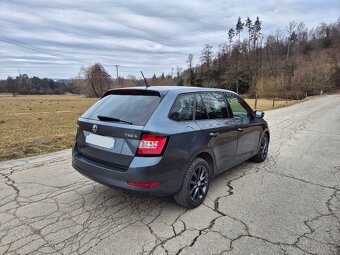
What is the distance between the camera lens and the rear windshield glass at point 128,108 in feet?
10.4

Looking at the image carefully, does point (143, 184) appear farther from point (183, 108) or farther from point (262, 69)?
point (262, 69)

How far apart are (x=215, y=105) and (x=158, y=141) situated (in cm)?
154

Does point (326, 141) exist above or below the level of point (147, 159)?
below

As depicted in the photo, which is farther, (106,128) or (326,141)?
(326,141)

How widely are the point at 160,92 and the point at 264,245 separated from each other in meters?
2.15

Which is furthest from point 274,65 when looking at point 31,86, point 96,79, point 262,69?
point 31,86

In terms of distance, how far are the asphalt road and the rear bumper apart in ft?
1.49

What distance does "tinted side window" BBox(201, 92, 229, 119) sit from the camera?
12.9 feet

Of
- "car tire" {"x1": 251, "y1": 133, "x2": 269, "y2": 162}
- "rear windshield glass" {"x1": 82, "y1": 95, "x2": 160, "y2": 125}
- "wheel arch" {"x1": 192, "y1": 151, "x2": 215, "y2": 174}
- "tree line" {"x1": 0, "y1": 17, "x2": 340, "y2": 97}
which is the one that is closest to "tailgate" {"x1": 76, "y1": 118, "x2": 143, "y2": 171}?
"rear windshield glass" {"x1": 82, "y1": 95, "x2": 160, "y2": 125}

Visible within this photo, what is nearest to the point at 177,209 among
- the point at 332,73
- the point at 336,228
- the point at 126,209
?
the point at 126,209

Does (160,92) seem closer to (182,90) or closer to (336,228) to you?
(182,90)

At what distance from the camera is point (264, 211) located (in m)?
3.47

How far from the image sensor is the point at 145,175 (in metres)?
2.92

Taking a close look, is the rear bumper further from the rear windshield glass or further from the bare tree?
the bare tree
